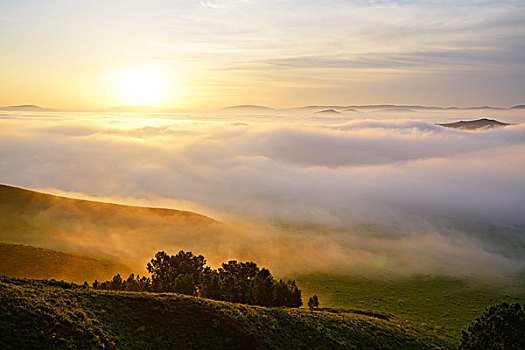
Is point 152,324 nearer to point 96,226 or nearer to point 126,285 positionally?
point 126,285

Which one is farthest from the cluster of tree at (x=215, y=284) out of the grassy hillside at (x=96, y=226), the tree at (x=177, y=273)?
the grassy hillside at (x=96, y=226)

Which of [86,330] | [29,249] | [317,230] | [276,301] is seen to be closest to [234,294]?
[276,301]

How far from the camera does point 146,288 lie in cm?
5881

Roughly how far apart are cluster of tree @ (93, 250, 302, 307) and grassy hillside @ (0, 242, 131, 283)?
2260 centimetres

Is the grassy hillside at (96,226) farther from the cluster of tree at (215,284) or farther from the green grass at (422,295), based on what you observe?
the green grass at (422,295)

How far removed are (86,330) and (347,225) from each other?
169 m

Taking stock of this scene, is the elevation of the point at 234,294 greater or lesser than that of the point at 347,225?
greater

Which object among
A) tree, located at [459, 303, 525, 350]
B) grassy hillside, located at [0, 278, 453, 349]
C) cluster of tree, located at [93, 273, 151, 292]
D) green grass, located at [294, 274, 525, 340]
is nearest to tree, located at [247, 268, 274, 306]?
grassy hillside, located at [0, 278, 453, 349]

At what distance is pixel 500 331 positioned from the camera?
39688mm

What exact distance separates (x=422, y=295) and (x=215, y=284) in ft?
191

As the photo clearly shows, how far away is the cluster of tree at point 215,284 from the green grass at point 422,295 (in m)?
23.7

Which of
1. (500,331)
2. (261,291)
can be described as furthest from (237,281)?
(500,331)

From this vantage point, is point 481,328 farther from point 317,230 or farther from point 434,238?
point 434,238

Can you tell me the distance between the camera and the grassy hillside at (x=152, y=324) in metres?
29.1
